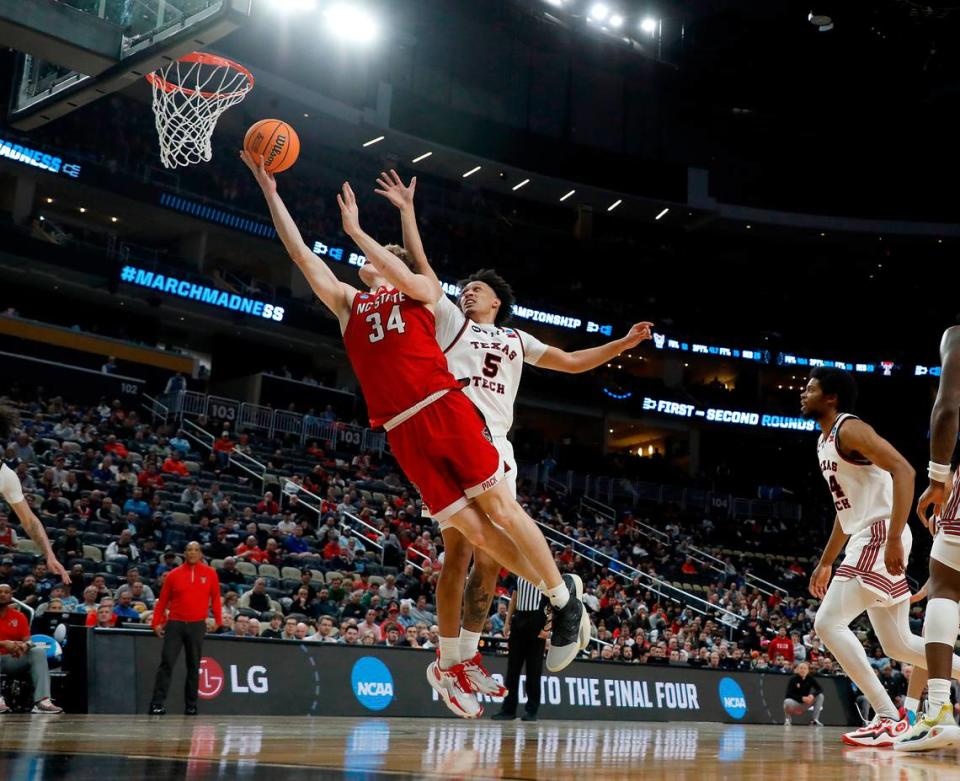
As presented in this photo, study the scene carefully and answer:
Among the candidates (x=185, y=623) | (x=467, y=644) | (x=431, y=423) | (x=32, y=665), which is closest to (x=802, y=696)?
(x=185, y=623)

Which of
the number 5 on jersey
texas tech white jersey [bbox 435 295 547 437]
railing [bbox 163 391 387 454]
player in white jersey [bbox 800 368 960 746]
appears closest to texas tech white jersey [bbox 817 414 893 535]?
player in white jersey [bbox 800 368 960 746]

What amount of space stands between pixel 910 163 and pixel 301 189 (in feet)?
86.2

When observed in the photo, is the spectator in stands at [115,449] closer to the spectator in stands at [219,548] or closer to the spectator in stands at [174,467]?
the spectator in stands at [174,467]

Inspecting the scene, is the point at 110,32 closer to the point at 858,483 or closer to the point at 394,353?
the point at 394,353

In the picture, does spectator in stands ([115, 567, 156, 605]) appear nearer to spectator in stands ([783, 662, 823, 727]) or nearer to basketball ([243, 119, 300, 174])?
basketball ([243, 119, 300, 174])

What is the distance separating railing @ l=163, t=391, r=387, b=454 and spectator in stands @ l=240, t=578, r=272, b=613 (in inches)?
474

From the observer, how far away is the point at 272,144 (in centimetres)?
656

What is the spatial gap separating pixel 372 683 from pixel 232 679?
5.41 feet

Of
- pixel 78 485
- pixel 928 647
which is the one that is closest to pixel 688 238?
pixel 78 485

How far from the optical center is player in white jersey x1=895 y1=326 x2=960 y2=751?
561cm

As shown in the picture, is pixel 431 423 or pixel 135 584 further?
pixel 135 584

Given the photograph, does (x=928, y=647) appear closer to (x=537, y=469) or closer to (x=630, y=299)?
(x=537, y=469)

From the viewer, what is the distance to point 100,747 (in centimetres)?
423

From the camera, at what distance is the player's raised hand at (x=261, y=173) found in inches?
236
